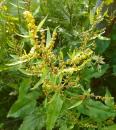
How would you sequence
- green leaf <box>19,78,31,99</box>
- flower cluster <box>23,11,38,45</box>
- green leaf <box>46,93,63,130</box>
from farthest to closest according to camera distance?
1. green leaf <box>19,78,31,99</box>
2. green leaf <box>46,93,63,130</box>
3. flower cluster <box>23,11,38,45</box>

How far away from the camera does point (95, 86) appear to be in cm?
175

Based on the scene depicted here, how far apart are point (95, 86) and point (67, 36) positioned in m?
0.34

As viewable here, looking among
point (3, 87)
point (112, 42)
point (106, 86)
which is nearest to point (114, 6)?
point (112, 42)

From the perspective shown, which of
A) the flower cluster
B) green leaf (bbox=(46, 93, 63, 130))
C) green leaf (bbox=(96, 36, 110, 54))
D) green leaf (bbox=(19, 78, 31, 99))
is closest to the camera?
the flower cluster

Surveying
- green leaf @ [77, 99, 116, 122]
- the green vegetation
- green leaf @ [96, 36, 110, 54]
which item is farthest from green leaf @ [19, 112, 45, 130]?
green leaf @ [96, 36, 110, 54]

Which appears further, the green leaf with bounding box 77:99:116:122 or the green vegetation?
the green leaf with bounding box 77:99:116:122

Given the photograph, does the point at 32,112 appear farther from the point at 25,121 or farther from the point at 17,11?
the point at 17,11

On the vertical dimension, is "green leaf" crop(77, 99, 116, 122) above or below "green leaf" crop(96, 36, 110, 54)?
below

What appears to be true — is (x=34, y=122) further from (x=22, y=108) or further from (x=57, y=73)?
(x=57, y=73)

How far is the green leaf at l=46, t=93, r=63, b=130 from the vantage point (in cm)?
114

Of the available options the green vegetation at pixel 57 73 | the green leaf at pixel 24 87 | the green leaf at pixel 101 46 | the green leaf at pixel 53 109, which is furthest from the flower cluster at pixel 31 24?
the green leaf at pixel 101 46

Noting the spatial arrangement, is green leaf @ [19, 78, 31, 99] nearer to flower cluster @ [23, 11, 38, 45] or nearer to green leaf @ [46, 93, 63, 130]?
green leaf @ [46, 93, 63, 130]

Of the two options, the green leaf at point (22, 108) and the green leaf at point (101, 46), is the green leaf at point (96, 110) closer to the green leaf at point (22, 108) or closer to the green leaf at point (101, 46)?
the green leaf at point (22, 108)

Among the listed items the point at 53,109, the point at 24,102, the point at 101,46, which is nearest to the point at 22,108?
the point at 24,102
